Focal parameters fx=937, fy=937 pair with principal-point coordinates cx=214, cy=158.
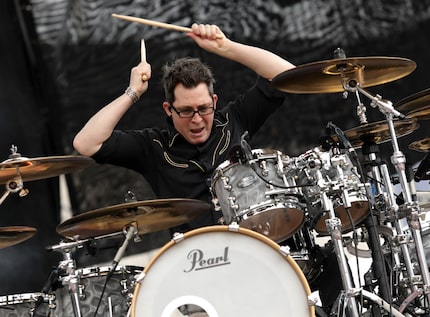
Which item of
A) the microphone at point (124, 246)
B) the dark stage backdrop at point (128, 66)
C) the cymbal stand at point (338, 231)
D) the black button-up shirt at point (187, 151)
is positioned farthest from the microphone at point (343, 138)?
the dark stage backdrop at point (128, 66)

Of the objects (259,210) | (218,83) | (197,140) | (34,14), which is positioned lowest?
(259,210)

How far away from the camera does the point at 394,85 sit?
5113 mm

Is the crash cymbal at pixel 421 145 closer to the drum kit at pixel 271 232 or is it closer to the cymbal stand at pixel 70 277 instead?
the drum kit at pixel 271 232

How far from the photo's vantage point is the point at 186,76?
391 centimetres

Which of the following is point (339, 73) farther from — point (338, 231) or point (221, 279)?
point (221, 279)

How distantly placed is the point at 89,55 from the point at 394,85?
1656mm

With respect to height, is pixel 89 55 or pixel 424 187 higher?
pixel 89 55

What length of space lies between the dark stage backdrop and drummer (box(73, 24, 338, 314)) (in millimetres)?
725

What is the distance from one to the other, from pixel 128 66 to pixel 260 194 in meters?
1.76

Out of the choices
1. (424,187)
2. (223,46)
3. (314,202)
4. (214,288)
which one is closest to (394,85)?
(424,187)

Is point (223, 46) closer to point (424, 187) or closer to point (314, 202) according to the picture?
point (314, 202)

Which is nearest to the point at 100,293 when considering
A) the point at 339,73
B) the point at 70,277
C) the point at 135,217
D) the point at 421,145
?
the point at 70,277

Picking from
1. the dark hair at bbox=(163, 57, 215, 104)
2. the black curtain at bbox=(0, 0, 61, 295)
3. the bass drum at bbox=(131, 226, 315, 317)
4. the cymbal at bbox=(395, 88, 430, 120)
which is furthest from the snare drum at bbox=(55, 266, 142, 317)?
the cymbal at bbox=(395, 88, 430, 120)

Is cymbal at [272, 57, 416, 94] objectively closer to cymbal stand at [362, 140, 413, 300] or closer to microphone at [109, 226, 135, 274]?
cymbal stand at [362, 140, 413, 300]
